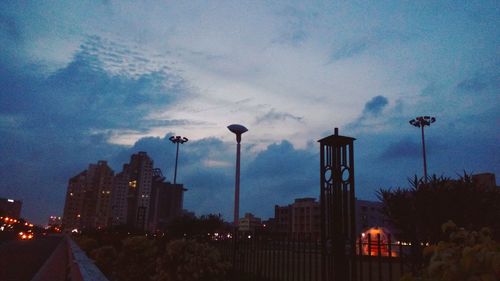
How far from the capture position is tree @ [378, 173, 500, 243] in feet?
34.6

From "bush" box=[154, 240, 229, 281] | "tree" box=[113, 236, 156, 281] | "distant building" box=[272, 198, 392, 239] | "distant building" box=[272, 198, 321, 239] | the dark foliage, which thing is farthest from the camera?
"distant building" box=[272, 198, 321, 239]

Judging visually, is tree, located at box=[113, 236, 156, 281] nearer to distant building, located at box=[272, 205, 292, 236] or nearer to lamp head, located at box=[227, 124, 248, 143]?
lamp head, located at box=[227, 124, 248, 143]

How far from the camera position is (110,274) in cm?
1509

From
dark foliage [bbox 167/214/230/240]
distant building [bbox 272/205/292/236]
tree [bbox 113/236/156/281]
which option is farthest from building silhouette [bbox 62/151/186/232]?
tree [bbox 113/236/156/281]

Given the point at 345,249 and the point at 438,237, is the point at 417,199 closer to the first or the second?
the point at 438,237

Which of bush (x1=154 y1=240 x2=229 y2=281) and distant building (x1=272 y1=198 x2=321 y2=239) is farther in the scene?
distant building (x1=272 y1=198 x2=321 y2=239)

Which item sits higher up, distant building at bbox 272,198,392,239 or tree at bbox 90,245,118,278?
distant building at bbox 272,198,392,239

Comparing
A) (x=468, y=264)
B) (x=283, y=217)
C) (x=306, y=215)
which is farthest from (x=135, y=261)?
(x=283, y=217)

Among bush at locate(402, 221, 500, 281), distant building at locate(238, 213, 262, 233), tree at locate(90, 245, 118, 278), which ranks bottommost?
tree at locate(90, 245, 118, 278)

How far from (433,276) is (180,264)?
348 inches

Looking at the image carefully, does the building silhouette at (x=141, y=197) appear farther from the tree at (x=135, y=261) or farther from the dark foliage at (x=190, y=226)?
the tree at (x=135, y=261)

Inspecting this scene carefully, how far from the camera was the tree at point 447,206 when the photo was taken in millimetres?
10531

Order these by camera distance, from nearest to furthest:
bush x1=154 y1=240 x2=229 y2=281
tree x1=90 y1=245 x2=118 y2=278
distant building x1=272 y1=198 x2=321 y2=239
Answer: bush x1=154 y1=240 x2=229 y2=281 → tree x1=90 y1=245 x2=118 y2=278 → distant building x1=272 y1=198 x2=321 y2=239

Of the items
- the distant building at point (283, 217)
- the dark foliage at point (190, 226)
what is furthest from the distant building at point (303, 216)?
the dark foliage at point (190, 226)
